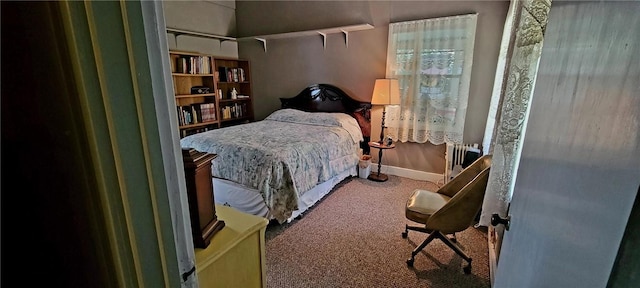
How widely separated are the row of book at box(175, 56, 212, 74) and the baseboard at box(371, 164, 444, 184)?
9.46 ft

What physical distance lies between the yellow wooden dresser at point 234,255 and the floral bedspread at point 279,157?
136 centimetres

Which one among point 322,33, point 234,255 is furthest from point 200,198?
point 322,33

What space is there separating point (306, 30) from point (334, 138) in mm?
1871

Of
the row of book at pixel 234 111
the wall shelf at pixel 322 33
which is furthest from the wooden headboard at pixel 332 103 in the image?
the row of book at pixel 234 111

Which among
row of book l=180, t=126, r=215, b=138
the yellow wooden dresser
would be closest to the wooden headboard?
row of book l=180, t=126, r=215, b=138

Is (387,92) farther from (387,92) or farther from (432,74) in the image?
(432,74)

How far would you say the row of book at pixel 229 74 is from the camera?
457cm

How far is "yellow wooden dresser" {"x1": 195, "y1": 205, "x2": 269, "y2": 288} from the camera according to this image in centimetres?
83

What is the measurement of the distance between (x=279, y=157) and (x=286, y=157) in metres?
0.07

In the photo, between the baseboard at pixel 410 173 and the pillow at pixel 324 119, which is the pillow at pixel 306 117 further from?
the baseboard at pixel 410 173

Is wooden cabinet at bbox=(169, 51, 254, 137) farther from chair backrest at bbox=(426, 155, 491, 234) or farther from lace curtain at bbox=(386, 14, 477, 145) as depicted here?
chair backrest at bbox=(426, 155, 491, 234)

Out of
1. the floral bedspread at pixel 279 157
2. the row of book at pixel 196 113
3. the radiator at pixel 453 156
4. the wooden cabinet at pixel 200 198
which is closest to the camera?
the wooden cabinet at pixel 200 198

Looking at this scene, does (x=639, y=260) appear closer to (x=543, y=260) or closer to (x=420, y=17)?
(x=543, y=260)

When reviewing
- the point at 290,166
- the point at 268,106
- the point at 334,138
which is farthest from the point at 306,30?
the point at 290,166
